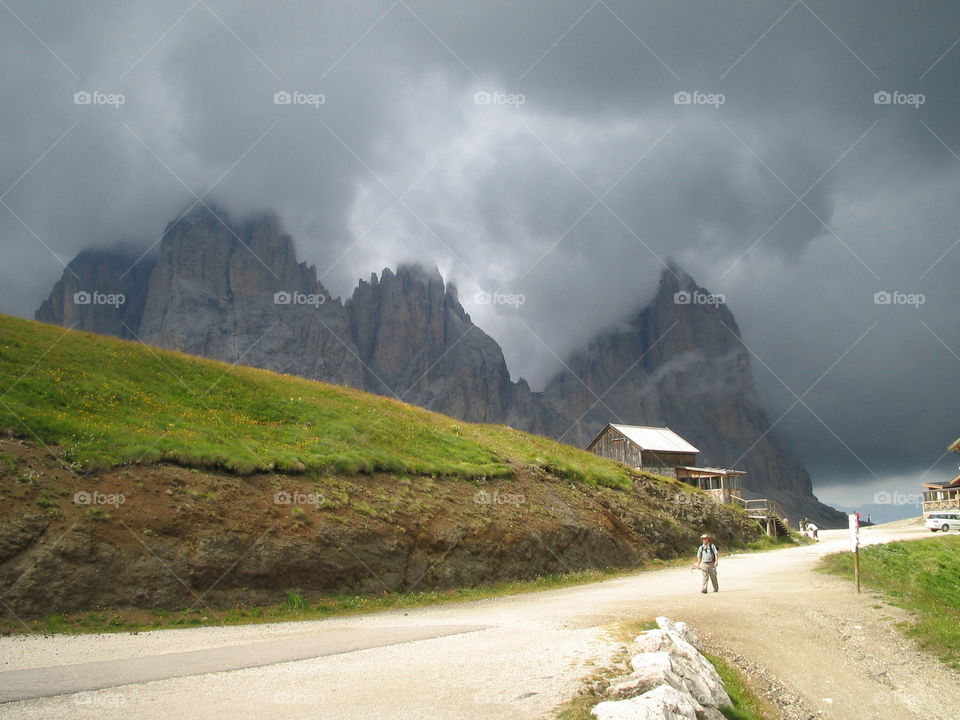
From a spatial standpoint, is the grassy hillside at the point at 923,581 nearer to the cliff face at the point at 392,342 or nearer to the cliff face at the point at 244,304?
the cliff face at the point at 392,342

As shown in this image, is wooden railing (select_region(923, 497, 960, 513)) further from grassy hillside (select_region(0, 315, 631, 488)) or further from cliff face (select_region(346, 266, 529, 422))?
cliff face (select_region(346, 266, 529, 422))

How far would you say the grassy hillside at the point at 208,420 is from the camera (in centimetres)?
1970

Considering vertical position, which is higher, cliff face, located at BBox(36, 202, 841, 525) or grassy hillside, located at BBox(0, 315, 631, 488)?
cliff face, located at BBox(36, 202, 841, 525)

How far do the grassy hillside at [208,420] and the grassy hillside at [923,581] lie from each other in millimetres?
13421

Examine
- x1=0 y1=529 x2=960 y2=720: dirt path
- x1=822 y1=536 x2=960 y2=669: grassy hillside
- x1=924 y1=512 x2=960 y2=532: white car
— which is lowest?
x1=0 y1=529 x2=960 y2=720: dirt path

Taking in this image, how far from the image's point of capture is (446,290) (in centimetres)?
19125

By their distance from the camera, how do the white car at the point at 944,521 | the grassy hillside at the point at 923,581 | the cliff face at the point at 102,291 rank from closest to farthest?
1. the grassy hillside at the point at 923,581
2. the white car at the point at 944,521
3. the cliff face at the point at 102,291

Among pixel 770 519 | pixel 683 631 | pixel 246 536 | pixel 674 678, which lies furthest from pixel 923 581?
pixel 770 519

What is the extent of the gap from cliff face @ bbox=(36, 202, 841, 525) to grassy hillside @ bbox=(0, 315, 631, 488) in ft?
374

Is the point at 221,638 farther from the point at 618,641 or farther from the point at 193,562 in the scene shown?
the point at 618,641

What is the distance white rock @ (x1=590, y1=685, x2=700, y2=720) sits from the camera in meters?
7.16

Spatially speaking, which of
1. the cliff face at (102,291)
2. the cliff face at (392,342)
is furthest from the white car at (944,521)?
the cliff face at (102,291)

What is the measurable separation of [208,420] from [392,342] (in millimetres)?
152815

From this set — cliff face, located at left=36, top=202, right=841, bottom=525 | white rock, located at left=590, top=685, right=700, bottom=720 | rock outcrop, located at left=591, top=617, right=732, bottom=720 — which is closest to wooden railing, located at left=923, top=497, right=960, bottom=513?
rock outcrop, located at left=591, top=617, right=732, bottom=720
